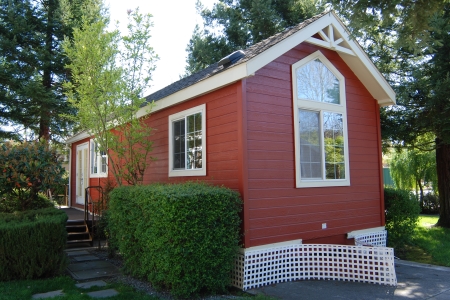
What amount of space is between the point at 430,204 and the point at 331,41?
549 inches

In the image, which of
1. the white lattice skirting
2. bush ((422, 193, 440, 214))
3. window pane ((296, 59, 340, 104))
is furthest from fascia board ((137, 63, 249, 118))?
bush ((422, 193, 440, 214))

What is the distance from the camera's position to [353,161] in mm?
7465

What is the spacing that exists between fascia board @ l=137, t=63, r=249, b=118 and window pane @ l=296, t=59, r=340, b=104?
152 cm

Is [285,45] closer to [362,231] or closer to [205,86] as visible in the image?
[205,86]

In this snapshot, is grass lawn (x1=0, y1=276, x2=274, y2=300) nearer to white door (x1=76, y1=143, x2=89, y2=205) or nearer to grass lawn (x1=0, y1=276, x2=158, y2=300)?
grass lawn (x1=0, y1=276, x2=158, y2=300)

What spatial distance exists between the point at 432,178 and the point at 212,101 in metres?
15.0

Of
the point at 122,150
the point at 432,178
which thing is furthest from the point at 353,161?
the point at 432,178

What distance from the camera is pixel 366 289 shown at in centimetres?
543

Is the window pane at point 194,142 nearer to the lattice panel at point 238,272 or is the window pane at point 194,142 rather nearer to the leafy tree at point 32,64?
the lattice panel at point 238,272

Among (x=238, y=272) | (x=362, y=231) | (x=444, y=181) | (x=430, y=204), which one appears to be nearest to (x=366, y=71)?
(x=362, y=231)

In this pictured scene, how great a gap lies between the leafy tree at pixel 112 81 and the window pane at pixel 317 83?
124 inches

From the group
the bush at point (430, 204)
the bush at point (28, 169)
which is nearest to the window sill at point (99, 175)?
the bush at point (28, 169)

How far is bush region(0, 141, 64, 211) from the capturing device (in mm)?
6812

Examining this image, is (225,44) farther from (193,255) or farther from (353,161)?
(193,255)
